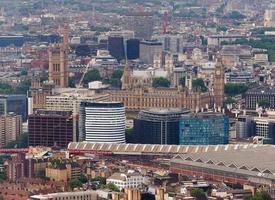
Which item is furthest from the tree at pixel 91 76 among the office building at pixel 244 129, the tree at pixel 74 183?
the tree at pixel 74 183

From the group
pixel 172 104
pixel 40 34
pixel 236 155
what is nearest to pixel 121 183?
pixel 236 155

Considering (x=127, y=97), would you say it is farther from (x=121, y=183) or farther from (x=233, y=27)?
(x=233, y=27)

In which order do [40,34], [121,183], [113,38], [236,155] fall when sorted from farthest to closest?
[40,34], [113,38], [236,155], [121,183]

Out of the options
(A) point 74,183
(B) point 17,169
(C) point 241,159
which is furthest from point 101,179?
(C) point 241,159

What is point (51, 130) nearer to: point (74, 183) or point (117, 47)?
point (74, 183)

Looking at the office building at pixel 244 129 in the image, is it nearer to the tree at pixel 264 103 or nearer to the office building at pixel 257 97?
the tree at pixel 264 103
